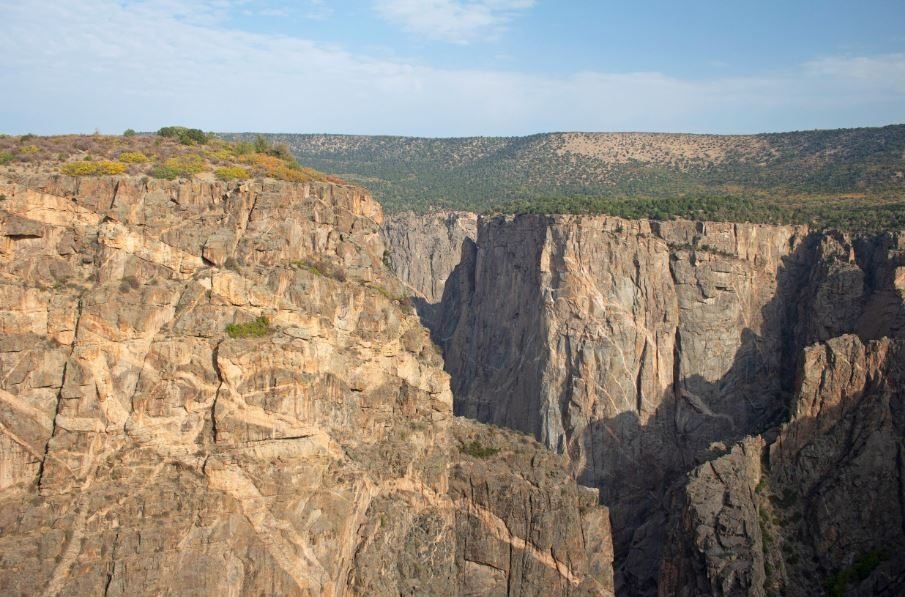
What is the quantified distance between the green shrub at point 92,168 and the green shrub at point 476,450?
14743mm

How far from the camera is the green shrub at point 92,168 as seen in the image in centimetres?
3038

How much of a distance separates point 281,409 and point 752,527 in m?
19.1

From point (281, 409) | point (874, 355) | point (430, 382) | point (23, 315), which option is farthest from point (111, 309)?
point (874, 355)

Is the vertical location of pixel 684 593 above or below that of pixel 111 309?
below

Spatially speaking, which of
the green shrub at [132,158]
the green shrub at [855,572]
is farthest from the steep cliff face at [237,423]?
the green shrub at [855,572]

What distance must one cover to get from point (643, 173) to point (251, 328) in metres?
56.0

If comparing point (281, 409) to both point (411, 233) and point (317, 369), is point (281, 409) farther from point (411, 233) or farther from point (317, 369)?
point (411, 233)

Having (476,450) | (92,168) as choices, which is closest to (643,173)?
(476,450)

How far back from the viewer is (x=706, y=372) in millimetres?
51438

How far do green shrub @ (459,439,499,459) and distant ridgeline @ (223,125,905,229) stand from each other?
83.4ft

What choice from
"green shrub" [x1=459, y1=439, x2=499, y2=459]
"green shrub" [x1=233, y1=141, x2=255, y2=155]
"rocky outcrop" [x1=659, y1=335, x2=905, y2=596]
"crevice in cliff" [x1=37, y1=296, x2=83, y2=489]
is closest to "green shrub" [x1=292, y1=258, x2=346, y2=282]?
"crevice in cliff" [x1=37, y1=296, x2=83, y2=489]

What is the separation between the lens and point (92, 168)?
30.7 m

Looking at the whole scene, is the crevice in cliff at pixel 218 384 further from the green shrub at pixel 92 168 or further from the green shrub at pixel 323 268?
the green shrub at pixel 92 168

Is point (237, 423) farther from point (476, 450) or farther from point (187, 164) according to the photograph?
point (187, 164)
